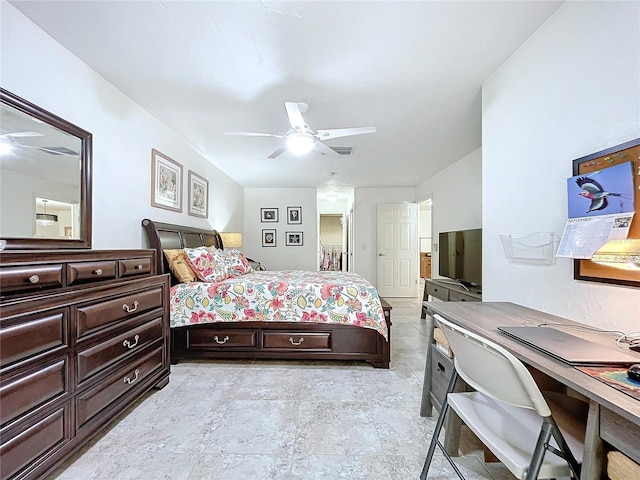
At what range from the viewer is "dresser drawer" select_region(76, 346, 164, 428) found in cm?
152

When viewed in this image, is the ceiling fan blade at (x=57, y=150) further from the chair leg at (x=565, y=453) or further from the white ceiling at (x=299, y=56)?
the chair leg at (x=565, y=453)

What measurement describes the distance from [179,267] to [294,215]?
3984mm

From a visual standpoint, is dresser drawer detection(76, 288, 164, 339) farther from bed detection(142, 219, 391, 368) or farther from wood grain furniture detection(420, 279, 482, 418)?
wood grain furniture detection(420, 279, 482, 418)

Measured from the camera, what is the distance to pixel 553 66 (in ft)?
5.38

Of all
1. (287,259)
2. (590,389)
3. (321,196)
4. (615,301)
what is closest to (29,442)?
(590,389)

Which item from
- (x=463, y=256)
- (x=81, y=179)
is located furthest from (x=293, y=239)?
(x=81, y=179)

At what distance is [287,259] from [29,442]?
5.51 m

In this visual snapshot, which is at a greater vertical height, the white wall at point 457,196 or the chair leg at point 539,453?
the white wall at point 457,196

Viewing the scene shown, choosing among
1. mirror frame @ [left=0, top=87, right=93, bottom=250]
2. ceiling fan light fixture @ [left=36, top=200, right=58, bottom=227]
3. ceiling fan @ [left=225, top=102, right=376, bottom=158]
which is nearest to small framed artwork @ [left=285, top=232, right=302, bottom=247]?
ceiling fan @ [left=225, top=102, right=376, bottom=158]

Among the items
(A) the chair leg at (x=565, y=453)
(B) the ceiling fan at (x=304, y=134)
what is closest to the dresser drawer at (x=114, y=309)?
(B) the ceiling fan at (x=304, y=134)

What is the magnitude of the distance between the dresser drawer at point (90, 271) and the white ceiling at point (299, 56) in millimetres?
1398

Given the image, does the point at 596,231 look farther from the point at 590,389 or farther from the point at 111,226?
the point at 111,226

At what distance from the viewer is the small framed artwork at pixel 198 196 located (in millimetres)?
3955

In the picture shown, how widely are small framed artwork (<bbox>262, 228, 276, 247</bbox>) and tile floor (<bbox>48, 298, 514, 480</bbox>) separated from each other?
4177 mm
